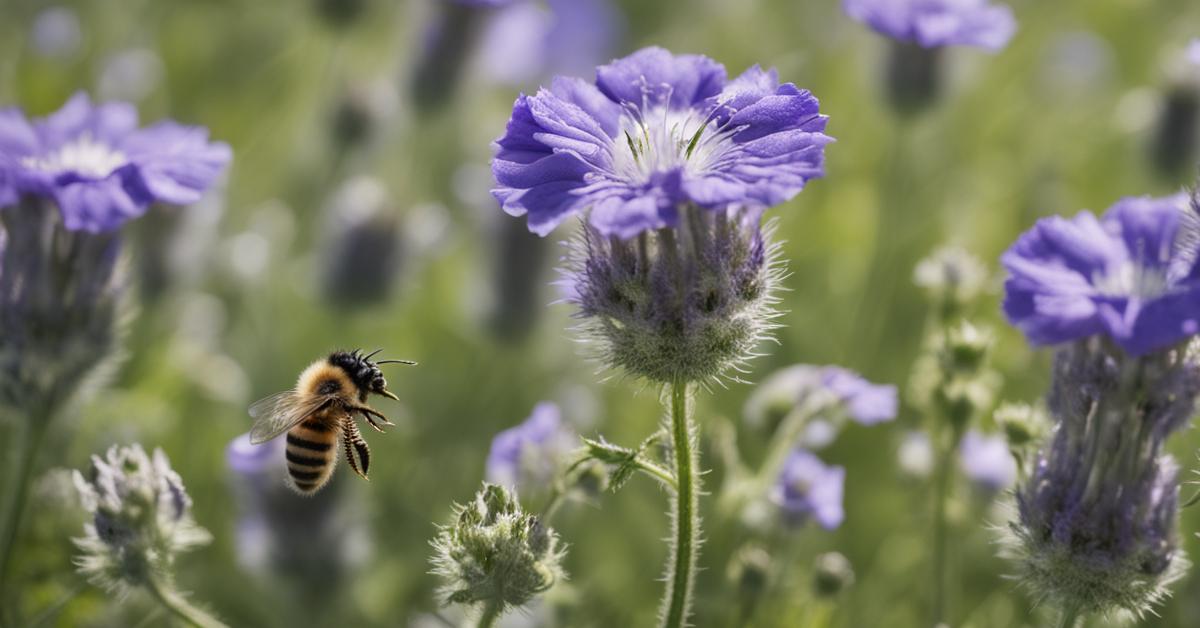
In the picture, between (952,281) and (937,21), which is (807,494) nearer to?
(952,281)

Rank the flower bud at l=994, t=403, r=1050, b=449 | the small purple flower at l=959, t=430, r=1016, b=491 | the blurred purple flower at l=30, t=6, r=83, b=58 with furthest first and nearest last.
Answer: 1. the blurred purple flower at l=30, t=6, r=83, b=58
2. the small purple flower at l=959, t=430, r=1016, b=491
3. the flower bud at l=994, t=403, r=1050, b=449

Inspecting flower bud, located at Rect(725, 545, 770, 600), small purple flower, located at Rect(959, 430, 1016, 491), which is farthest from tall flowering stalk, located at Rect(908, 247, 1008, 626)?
flower bud, located at Rect(725, 545, 770, 600)

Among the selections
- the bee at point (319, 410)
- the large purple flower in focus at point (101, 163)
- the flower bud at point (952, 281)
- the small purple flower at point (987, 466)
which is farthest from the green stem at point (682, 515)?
the small purple flower at point (987, 466)

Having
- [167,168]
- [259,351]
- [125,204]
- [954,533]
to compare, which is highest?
[259,351]

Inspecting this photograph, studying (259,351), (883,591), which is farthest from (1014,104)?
(259,351)

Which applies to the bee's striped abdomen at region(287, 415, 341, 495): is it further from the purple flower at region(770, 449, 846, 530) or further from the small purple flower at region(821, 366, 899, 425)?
the small purple flower at region(821, 366, 899, 425)

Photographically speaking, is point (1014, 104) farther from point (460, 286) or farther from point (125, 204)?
point (125, 204)
